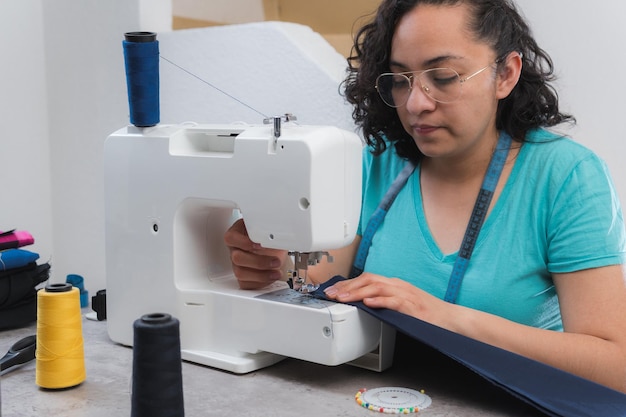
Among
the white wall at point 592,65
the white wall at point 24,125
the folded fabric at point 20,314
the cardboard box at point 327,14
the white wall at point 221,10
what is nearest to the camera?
the folded fabric at point 20,314

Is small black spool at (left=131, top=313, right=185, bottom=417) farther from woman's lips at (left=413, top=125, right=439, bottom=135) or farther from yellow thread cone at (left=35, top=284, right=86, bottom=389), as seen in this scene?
woman's lips at (left=413, top=125, right=439, bottom=135)

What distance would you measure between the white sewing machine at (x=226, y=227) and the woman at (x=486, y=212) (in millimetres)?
86

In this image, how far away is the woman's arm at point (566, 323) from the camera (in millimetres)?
1553

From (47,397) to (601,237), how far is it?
1157 millimetres

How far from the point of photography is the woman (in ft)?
5.22

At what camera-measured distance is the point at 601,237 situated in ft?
5.39

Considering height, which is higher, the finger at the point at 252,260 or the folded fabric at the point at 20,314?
the finger at the point at 252,260

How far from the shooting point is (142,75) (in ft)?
5.65

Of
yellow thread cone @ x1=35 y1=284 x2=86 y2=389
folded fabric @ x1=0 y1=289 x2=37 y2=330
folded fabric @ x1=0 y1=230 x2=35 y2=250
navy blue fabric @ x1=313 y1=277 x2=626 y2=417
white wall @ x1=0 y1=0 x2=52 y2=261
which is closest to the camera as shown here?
navy blue fabric @ x1=313 y1=277 x2=626 y2=417

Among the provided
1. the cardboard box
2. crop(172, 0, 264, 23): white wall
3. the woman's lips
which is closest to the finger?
the woman's lips

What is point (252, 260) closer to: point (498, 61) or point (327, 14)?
point (498, 61)

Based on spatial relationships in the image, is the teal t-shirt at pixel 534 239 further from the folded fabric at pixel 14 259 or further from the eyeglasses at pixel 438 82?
the folded fabric at pixel 14 259

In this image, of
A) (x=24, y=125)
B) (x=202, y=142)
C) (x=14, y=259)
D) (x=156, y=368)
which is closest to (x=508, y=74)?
(x=202, y=142)

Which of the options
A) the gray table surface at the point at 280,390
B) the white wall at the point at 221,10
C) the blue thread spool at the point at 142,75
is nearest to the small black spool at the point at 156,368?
the gray table surface at the point at 280,390
